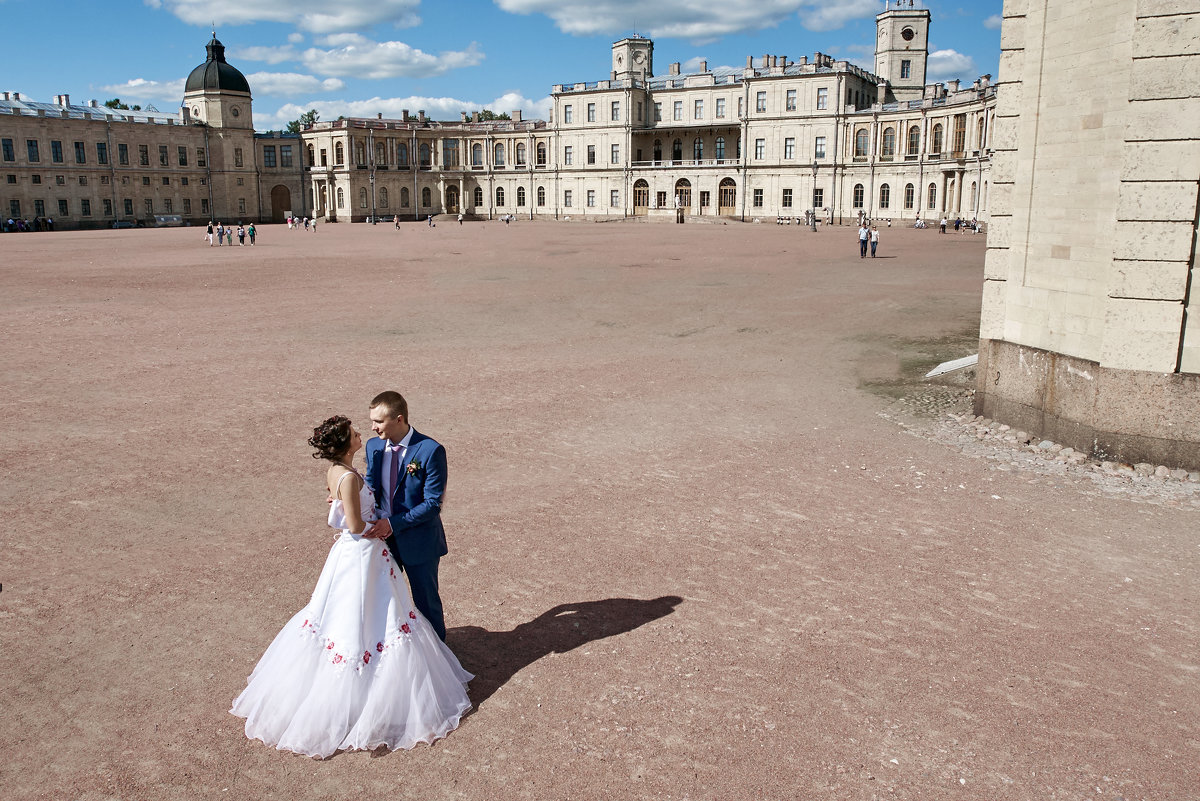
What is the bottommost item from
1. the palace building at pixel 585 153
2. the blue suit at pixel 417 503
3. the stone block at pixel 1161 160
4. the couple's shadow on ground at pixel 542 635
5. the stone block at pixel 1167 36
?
the couple's shadow on ground at pixel 542 635

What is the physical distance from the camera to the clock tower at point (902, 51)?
80875 mm

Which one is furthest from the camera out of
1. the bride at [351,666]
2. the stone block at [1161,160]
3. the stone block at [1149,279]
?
the stone block at [1149,279]

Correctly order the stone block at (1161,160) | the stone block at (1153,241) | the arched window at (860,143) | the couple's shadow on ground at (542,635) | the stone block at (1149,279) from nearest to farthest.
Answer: the couple's shadow on ground at (542,635) < the stone block at (1161,160) < the stone block at (1153,241) < the stone block at (1149,279) < the arched window at (860,143)

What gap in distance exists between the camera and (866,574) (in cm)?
708

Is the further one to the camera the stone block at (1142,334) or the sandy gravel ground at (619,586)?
the stone block at (1142,334)

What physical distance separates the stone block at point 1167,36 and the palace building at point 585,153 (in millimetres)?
57094

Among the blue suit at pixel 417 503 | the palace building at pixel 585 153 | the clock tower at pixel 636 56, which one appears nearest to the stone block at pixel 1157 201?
the blue suit at pixel 417 503

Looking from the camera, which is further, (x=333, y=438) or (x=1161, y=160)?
(x=1161, y=160)

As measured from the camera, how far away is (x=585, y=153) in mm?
89688

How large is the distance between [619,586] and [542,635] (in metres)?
0.98

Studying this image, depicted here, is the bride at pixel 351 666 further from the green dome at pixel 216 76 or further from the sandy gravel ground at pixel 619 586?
the green dome at pixel 216 76

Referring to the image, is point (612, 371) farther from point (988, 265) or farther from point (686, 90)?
point (686, 90)

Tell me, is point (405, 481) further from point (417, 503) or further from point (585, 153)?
point (585, 153)

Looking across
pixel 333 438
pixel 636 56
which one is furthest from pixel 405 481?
pixel 636 56
